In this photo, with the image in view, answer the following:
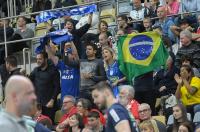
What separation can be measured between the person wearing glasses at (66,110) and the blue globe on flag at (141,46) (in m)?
1.64

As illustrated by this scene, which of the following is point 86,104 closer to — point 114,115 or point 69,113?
point 69,113

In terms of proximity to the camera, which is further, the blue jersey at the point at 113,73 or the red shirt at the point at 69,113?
the blue jersey at the point at 113,73

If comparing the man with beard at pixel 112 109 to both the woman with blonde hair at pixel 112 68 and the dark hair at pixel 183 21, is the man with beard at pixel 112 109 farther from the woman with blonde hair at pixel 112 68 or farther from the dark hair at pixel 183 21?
the dark hair at pixel 183 21

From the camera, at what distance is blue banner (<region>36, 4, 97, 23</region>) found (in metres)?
18.5

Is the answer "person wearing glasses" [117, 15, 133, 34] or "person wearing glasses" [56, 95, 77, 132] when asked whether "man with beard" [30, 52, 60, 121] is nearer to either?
"person wearing glasses" [56, 95, 77, 132]

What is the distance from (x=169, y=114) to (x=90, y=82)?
6.27 ft

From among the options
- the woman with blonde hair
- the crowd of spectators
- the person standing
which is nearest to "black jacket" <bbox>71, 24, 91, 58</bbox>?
the crowd of spectators

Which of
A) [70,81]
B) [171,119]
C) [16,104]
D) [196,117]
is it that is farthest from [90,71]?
[16,104]

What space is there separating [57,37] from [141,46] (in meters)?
1.87

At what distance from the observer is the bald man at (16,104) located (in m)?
6.45

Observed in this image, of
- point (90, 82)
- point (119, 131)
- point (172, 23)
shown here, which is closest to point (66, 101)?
point (90, 82)

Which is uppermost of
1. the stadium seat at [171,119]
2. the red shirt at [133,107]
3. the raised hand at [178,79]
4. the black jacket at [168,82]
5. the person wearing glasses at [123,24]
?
the person wearing glasses at [123,24]

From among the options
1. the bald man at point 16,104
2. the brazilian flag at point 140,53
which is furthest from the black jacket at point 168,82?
the bald man at point 16,104

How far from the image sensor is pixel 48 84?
16.7 metres
